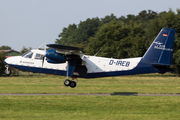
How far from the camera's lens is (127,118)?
1251 centimetres

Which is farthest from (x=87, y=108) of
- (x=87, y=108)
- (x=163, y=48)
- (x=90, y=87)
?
(x=90, y=87)

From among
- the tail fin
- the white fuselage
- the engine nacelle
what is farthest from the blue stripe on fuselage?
the engine nacelle

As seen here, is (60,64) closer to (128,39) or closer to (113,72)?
(113,72)

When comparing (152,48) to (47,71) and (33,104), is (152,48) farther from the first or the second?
(33,104)

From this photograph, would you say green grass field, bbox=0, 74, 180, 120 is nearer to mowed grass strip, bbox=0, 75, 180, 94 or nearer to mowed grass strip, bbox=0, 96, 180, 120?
mowed grass strip, bbox=0, 96, 180, 120

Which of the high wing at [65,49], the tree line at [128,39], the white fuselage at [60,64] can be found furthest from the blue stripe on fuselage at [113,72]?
the tree line at [128,39]

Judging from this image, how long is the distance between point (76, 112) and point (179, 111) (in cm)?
608

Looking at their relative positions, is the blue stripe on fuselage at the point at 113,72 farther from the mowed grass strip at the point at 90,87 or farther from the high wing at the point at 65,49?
the mowed grass strip at the point at 90,87

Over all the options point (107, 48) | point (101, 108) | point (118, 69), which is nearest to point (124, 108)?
point (101, 108)

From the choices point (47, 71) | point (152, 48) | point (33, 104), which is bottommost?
point (33, 104)

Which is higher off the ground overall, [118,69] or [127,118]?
[118,69]

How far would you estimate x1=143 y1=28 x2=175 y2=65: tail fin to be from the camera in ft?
64.1

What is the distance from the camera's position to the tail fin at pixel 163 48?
64.1 ft

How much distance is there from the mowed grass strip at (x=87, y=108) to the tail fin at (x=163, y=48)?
10.6 feet
